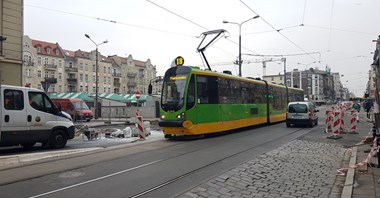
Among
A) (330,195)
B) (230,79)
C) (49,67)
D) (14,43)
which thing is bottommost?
(330,195)

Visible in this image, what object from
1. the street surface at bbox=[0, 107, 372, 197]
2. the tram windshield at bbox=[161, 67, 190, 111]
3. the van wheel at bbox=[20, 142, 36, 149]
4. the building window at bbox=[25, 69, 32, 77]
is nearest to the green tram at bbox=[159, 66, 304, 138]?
the tram windshield at bbox=[161, 67, 190, 111]

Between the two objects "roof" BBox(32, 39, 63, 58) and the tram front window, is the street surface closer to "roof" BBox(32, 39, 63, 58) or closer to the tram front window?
the tram front window

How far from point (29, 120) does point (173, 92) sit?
250 inches

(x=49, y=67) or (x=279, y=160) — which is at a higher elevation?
(x=49, y=67)

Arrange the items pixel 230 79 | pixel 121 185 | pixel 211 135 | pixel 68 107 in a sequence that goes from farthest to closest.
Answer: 1. pixel 68 107
2. pixel 230 79
3. pixel 211 135
4. pixel 121 185

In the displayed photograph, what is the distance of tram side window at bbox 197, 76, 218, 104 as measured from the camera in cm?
1684

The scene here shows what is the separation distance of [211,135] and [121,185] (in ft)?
37.8

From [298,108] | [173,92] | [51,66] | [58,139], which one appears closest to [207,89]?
[173,92]

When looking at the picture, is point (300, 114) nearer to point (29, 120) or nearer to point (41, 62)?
point (29, 120)

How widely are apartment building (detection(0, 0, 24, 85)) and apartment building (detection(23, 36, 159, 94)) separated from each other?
5559 centimetres

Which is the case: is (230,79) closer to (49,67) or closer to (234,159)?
(234,159)

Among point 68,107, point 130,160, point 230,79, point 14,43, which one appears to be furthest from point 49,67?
point 130,160

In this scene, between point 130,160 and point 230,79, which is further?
point 230,79

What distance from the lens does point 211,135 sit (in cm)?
1867
